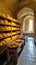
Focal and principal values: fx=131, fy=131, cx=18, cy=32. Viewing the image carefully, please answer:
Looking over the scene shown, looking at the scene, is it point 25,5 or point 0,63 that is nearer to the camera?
point 0,63

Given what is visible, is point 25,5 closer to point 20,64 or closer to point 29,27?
point 20,64

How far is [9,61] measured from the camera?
5.52m

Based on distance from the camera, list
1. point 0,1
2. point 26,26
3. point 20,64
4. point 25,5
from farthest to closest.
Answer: point 26,26, point 25,5, point 0,1, point 20,64

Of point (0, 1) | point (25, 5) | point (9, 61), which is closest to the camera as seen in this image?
point (9, 61)

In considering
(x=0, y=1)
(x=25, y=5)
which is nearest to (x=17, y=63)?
(x=0, y=1)

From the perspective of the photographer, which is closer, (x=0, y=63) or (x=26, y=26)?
(x=0, y=63)

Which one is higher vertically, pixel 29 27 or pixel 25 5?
pixel 25 5

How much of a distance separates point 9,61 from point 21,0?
735 centimetres

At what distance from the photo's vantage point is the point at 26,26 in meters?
22.3

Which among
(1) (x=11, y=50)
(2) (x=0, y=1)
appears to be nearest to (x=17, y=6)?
(2) (x=0, y=1)

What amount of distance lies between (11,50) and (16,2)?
22.5 ft

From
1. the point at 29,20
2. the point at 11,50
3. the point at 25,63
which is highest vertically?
the point at 29,20

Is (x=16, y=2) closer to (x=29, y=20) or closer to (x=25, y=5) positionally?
(x=25, y=5)

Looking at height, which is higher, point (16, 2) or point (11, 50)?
point (16, 2)
